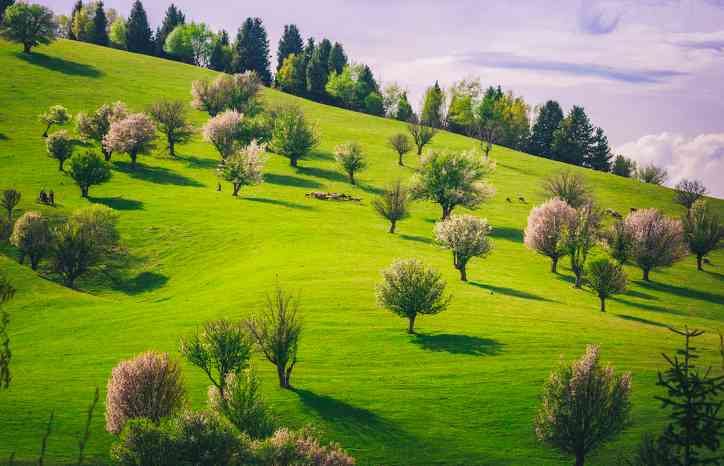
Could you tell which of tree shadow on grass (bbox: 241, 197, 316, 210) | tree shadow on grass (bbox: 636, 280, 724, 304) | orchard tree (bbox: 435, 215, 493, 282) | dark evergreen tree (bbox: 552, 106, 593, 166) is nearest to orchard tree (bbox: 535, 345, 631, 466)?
orchard tree (bbox: 435, 215, 493, 282)

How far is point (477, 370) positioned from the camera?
41.3 metres

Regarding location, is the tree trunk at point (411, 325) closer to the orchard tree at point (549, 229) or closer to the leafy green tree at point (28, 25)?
the orchard tree at point (549, 229)

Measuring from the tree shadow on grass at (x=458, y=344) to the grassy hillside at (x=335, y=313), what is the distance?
0.19 metres

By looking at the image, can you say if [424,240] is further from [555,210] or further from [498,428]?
[498,428]

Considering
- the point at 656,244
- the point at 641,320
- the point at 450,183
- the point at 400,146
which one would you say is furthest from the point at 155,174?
the point at 641,320

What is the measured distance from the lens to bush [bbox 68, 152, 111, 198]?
3403 inches

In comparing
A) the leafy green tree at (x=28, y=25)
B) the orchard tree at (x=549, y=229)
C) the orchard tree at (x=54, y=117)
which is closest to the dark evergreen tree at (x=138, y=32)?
the leafy green tree at (x=28, y=25)

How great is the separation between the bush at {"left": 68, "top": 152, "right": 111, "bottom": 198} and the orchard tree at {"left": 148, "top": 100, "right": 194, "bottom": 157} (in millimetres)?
26893

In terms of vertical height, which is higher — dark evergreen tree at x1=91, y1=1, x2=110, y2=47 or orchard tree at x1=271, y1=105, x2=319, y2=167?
dark evergreen tree at x1=91, y1=1, x2=110, y2=47

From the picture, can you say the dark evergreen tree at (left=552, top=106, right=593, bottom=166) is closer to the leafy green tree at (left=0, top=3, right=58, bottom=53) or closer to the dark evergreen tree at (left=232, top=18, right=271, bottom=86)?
the dark evergreen tree at (left=232, top=18, right=271, bottom=86)

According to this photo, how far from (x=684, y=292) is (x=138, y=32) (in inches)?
6990

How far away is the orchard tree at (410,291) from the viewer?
47500 millimetres

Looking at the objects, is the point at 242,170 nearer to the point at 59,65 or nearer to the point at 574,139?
the point at 59,65

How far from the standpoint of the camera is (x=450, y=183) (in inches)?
3600
